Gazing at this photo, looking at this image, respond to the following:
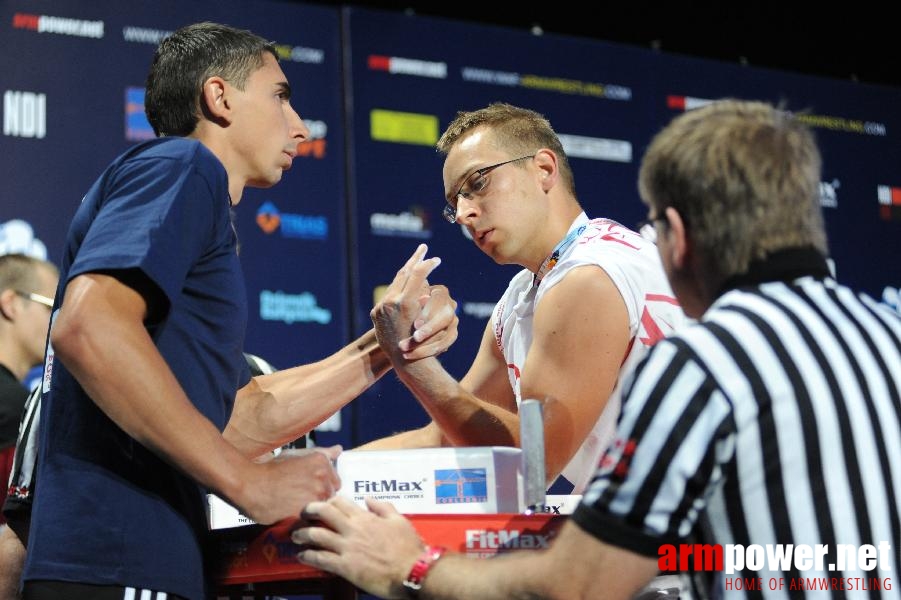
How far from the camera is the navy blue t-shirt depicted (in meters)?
1.53

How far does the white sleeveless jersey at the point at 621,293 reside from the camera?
2.38m

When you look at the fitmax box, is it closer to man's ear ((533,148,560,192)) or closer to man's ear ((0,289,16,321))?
man's ear ((533,148,560,192))

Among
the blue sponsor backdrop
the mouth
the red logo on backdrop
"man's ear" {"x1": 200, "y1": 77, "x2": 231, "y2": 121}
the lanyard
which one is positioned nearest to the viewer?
"man's ear" {"x1": 200, "y1": 77, "x2": 231, "y2": 121}

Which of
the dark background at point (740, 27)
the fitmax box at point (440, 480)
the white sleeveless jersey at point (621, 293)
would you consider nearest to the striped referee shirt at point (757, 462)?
the fitmax box at point (440, 480)

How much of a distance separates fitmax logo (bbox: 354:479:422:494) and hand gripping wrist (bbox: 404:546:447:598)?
0.87 ft

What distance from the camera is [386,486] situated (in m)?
1.79

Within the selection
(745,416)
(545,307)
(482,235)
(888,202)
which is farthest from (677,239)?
(888,202)

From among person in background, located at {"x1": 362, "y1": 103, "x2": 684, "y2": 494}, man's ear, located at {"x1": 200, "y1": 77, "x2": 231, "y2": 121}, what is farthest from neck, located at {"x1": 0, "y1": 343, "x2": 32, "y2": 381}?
man's ear, located at {"x1": 200, "y1": 77, "x2": 231, "y2": 121}

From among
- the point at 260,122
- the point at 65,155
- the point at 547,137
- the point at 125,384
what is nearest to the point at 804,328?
the point at 125,384

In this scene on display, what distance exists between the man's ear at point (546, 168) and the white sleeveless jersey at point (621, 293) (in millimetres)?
252

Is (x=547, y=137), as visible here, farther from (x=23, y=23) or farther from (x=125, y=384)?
(x=23, y=23)

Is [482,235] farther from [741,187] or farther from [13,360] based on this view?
[13,360]

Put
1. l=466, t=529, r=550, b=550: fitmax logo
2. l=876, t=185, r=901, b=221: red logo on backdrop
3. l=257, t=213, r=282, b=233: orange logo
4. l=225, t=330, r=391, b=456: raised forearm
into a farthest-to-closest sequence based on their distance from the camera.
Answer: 1. l=876, t=185, r=901, b=221: red logo on backdrop
2. l=257, t=213, r=282, b=233: orange logo
3. l=225, t=330, r=391, b=456: raised forearm
4. l=466, t=529, r=550, b=550: fitmax logo

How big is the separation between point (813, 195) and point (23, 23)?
12.0 ft
